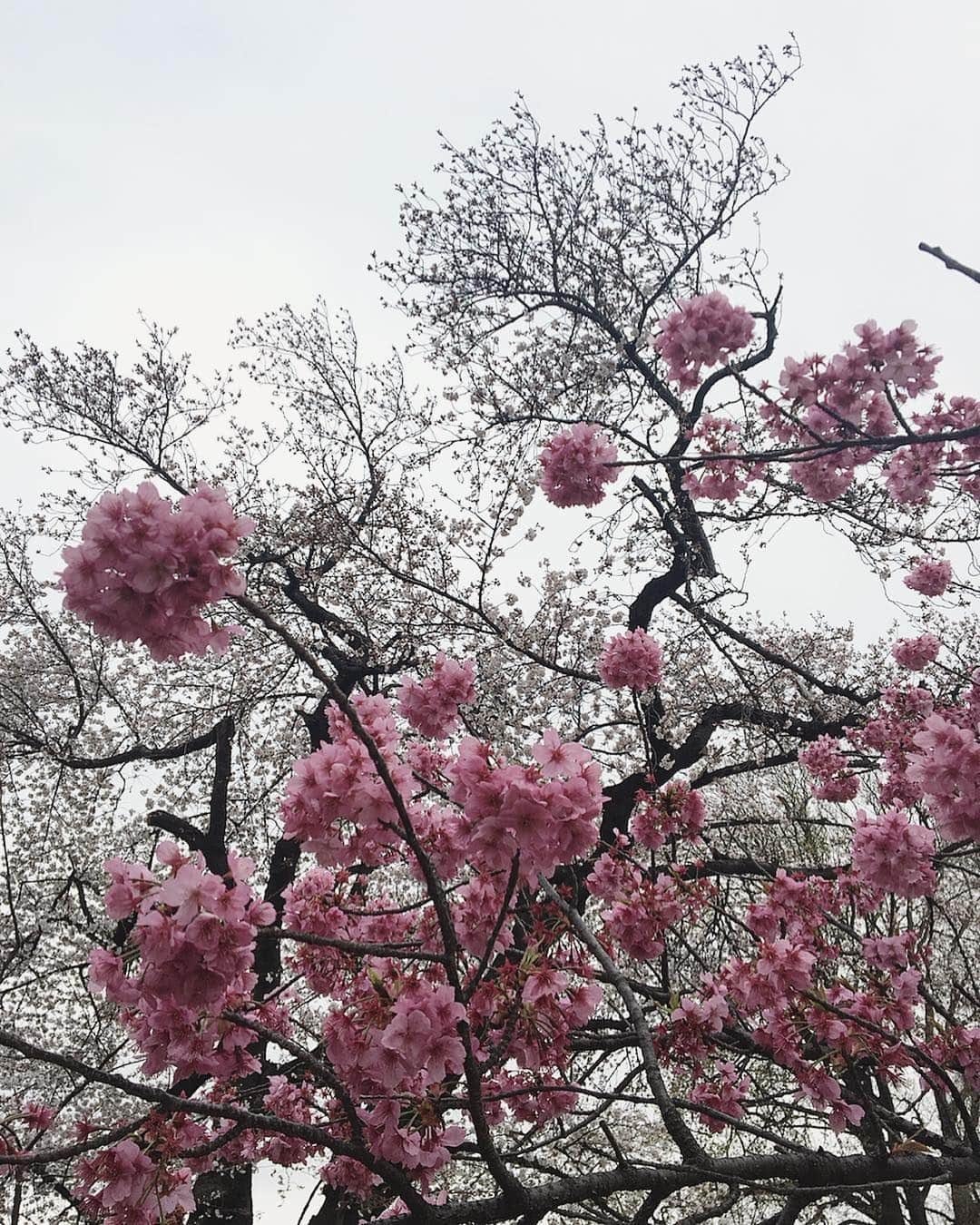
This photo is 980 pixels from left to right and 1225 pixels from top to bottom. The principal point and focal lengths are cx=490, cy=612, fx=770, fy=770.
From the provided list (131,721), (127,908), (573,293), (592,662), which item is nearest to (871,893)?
(127,908)

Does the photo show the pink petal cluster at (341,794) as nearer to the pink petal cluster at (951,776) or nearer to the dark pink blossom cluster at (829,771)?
the pink petal cluster at (951,776)

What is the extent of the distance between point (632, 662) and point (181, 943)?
3.13 metres

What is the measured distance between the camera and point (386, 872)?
28.6 ft

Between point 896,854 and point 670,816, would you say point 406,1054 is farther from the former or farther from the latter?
point 896,854

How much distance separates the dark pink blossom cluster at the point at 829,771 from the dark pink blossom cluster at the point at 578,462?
2889 mm

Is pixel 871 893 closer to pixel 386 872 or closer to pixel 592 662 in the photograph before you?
pixel 592 662

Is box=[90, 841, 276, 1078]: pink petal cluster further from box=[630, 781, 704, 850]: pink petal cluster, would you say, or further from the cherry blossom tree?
box=[630, 781, 704, 850]: pink petal cluster

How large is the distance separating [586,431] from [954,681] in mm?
5484

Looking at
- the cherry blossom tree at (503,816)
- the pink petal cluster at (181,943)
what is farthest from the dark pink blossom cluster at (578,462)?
the pink petal cluster at (181,943)

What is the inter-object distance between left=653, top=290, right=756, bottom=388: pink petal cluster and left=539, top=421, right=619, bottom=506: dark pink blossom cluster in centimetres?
61

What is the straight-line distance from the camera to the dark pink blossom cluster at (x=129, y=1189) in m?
2.12

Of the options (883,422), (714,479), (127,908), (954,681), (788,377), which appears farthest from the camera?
(954,681)

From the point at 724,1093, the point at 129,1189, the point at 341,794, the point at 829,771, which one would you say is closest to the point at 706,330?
the point at 341,794

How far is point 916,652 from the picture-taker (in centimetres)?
642
